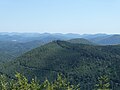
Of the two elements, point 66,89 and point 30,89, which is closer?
point 30,89

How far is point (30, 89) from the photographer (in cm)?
8562

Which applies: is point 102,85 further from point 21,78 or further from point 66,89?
point 21,78

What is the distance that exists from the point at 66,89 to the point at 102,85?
14759 mm

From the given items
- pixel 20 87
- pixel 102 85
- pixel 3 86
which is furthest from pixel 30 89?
pixel 102 85

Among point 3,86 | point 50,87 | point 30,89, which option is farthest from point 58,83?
point 3,86

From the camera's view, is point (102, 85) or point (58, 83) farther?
point (58, 83)

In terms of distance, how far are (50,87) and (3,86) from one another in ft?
49.6

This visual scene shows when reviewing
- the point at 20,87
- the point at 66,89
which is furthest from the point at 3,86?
the point at 66,89

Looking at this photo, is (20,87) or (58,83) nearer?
(20,87)

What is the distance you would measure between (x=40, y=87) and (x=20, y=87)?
7052mm

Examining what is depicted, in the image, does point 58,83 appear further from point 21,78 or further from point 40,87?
point 21,78

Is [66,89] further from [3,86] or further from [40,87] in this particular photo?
[3,86]

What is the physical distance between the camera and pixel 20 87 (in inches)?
3322

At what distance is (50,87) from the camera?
88.1 metres
